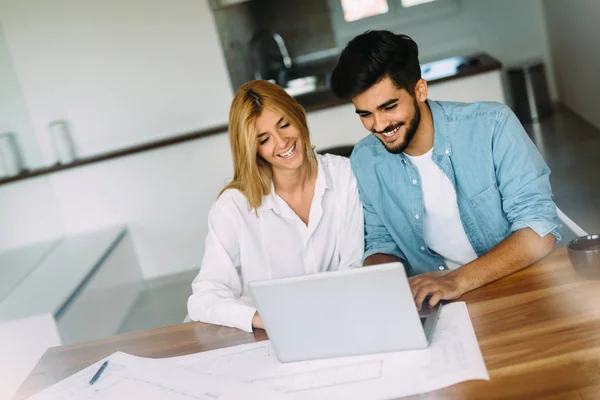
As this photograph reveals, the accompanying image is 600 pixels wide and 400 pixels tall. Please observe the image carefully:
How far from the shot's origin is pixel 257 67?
18.0 feet

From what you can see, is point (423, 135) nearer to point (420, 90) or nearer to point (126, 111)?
point (420, 90)

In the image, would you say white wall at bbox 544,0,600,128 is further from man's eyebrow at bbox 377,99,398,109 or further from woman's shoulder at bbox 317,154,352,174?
man's eyebrow at bbox 377,99,398,109

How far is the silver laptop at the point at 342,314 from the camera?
1408 millimetres

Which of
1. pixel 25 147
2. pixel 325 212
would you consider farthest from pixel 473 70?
pixel 25 147

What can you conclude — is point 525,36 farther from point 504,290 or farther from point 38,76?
point 504,290

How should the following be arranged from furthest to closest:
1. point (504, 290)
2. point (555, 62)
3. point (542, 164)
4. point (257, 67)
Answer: point (555, 62)
point (257, 67)
point (542, 164)
point (504, 290)

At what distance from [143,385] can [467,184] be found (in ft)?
3.23

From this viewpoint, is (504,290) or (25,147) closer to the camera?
(504,290)

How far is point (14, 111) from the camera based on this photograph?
3.93 metres

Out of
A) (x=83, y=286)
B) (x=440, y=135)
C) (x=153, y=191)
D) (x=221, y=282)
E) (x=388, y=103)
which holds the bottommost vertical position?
(x=83, y=286)

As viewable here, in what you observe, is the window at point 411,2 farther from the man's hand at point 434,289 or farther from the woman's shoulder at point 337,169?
the man's hand at point 434,289

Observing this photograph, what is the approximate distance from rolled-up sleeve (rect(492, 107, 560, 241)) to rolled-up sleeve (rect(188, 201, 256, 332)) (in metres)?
0.70

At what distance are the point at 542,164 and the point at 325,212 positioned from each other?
0.60 metres

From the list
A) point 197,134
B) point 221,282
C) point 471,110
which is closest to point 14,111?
point 197,134
